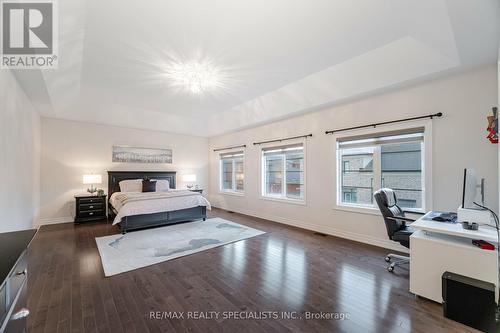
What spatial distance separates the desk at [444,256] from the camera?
1798mm

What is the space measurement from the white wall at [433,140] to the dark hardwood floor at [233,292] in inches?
35.6

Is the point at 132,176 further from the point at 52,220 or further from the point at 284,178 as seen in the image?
the point at 284,178

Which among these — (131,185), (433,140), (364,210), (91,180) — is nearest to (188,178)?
(131,185)

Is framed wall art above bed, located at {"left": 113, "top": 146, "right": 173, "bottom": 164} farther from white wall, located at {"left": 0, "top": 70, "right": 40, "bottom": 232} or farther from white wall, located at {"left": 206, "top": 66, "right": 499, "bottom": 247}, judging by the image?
white wall, located at {"left": 206, "top": 66, "right": 499, "bottom": 247}

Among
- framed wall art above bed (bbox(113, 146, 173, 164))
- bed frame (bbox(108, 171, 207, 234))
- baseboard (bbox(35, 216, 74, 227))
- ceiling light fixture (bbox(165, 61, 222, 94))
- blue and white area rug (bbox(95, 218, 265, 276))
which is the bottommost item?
blue and white area rug (bbox(95, 218, 265, 276))

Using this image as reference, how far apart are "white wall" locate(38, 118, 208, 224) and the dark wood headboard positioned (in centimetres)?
17

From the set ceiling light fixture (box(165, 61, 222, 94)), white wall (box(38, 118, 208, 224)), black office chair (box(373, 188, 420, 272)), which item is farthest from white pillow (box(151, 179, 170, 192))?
black office chair (box(373, 188, 420, 272))

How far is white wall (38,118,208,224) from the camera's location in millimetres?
4891

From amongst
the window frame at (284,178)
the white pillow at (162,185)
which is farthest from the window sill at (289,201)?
the white pillow at (162,185)

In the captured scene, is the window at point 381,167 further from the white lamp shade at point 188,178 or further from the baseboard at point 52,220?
the baseboard at point 52,220

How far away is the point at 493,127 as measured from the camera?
2402 mm

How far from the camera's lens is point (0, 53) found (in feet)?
7.39

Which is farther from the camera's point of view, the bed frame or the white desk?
the bed frame

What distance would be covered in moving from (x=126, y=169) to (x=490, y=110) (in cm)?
735
